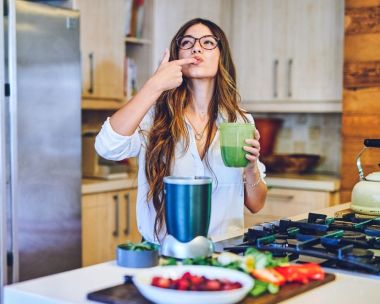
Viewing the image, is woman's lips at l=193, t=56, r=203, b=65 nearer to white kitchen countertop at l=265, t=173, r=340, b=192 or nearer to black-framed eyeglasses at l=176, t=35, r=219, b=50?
black-framed eyeglasses at l=176, t=35, r=219, b=50

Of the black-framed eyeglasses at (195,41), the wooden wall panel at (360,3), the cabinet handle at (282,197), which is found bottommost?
the cabinet handle at (282,197)

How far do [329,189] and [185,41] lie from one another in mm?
1858

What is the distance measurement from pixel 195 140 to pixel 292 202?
1801 millimetres

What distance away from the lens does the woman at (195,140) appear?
2.07 m

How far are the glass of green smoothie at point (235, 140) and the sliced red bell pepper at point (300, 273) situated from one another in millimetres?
486

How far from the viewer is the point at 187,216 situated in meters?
1.45

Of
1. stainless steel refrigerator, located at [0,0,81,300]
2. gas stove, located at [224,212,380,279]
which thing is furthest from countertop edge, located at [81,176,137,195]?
gas stove, located at [224,212,380,279]

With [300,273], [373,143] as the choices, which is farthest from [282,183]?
[300,273]

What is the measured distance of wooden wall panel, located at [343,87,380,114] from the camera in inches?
140

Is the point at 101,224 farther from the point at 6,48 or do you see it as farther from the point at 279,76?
the point at 279,76

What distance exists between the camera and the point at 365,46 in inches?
141

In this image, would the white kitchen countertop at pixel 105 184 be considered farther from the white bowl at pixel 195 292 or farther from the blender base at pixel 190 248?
the white bowl at pixel 195 292

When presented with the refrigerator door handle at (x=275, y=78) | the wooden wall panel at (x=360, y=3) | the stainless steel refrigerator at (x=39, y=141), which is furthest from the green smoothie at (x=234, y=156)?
the refrigerator door handle at (x=275, y=78)

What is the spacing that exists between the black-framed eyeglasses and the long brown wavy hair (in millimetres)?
19
